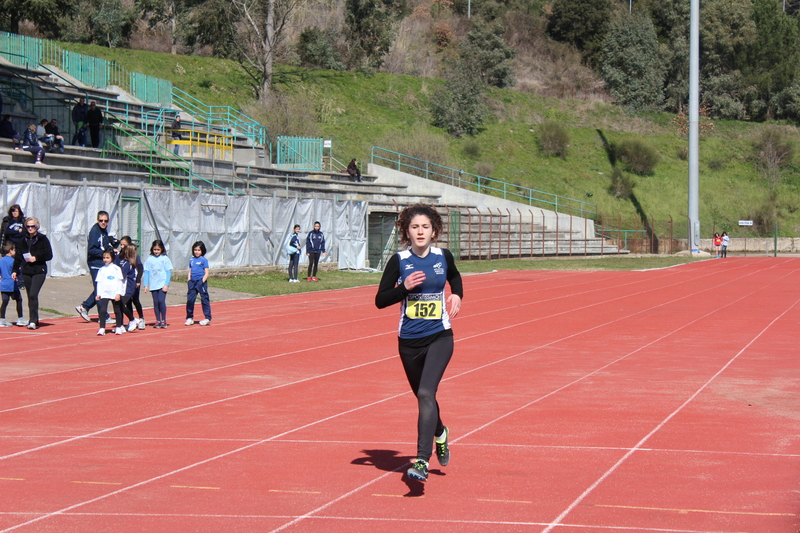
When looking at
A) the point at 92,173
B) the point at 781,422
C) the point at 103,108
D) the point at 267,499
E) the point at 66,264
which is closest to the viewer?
→ the point at 267,499

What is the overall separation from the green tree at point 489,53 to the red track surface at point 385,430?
6774cm

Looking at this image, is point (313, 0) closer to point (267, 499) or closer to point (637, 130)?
point (637, 130)

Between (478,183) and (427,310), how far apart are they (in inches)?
1961

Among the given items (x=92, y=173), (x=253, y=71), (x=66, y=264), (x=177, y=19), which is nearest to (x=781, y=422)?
(x=66, y=264)

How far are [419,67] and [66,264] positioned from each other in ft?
205

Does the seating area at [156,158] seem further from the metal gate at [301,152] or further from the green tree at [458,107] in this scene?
the green tree at [458,107]

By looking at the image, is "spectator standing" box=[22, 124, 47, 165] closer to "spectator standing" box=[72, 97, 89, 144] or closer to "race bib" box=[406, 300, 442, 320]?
"spectator standing" box=[72, 97, 89, 144]

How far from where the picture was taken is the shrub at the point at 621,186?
65.0 metres

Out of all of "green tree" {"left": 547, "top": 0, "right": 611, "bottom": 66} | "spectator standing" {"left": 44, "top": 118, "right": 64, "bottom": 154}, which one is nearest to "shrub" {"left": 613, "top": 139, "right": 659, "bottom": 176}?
"green tree" {"left": 547, "top": 0, "right": 611, "bottom": 66}

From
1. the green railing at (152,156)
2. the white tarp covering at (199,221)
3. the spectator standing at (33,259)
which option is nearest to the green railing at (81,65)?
the green railing at (152,156)

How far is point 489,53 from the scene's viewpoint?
267 ft

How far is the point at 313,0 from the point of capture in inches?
3078

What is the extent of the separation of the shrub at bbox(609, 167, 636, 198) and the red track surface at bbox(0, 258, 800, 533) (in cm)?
4961

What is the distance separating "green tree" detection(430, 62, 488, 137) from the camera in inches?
2660
